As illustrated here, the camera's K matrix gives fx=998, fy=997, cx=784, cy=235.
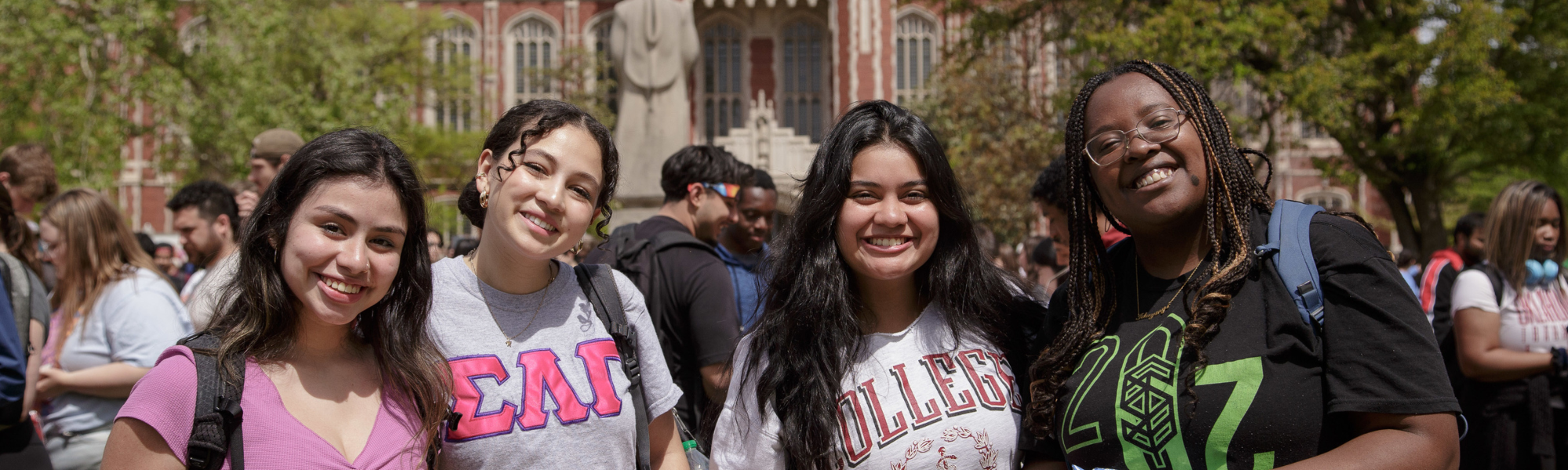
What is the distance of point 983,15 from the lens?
52.1 ft

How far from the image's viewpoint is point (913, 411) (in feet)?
7.02

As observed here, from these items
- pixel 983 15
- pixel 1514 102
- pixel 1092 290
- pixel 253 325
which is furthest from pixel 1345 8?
pixel 253 325

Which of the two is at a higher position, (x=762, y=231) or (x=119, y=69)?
(x=119, y=69)

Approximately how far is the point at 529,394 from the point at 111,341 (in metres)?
2.43

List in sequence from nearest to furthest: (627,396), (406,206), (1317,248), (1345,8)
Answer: (1317,248) → (406,206) → (627,396) → (1345,8)

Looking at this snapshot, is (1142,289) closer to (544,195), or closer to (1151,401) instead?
(1151,401)

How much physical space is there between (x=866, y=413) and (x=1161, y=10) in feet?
46.2

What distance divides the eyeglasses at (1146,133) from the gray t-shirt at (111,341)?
325cm

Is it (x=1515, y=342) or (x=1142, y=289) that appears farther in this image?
(x=1515, y=342)

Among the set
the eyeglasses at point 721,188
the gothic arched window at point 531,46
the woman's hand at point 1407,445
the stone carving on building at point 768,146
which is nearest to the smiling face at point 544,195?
the woman's hand at point 1407,445

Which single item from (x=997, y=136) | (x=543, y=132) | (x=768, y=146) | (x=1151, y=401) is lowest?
(x=1151, y=401)

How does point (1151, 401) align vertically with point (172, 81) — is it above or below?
below

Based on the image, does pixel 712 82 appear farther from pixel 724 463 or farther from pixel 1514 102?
pixel 724 463

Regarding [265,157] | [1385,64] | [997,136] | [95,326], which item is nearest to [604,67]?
[997,136]
